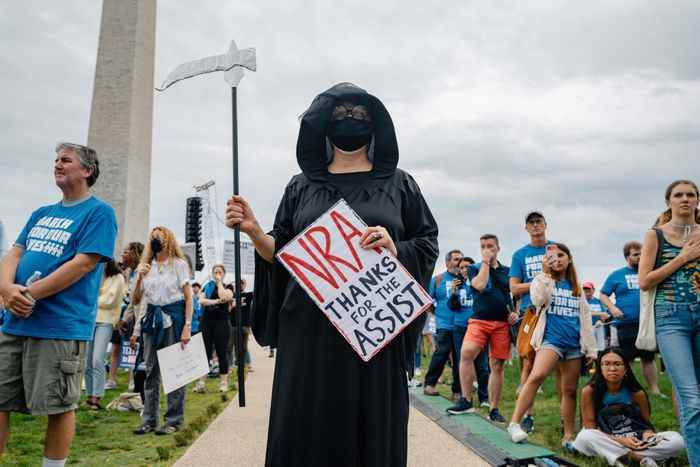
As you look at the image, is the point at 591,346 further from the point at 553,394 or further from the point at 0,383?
the point at 0,383

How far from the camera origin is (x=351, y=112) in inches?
115

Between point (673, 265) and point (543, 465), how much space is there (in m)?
1.60

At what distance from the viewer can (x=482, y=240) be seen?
7.14 m

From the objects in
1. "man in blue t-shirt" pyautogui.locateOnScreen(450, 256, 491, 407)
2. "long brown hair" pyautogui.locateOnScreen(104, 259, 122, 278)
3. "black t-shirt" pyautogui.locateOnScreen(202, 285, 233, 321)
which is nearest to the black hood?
"man in blue t-shirt" pyautogui.locateOnScreen(450, 256, 491, 407)

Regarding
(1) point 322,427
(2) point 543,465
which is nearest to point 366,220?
(1) point 322,427

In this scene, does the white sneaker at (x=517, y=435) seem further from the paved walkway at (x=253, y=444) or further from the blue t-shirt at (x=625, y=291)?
the blue t-shirt at (x=625, y=291)

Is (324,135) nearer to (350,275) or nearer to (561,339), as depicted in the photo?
(350,275)

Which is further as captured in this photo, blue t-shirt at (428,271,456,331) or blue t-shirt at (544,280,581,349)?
blue t-shirt at (428,271,456,331)

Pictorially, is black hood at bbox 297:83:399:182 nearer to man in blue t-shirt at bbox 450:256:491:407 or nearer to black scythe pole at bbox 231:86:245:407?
black scythe pole at bbox 231:86:245:407

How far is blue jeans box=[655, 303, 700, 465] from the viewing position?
378 centimetres

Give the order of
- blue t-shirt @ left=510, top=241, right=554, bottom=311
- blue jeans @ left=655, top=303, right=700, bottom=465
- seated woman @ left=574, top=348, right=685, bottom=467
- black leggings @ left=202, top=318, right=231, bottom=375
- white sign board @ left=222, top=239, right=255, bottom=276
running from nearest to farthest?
blue jeans @ left=655, top=303, right=700, bottom=465 → seated woman @ left=574, top=348, right=685, bottom=467 → blue t-shirt @ left=510, top=241, right=554, bottom=311 → black leggings @ left=202, top=318, right=231, bottom=375 → white sign board @ left=222, top=239, right=255, bottom=276

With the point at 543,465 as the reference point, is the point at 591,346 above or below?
above

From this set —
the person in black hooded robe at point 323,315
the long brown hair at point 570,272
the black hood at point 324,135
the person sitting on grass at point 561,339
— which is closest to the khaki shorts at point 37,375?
the person in black hooded robe at point 323,315

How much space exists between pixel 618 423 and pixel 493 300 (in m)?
2.07
